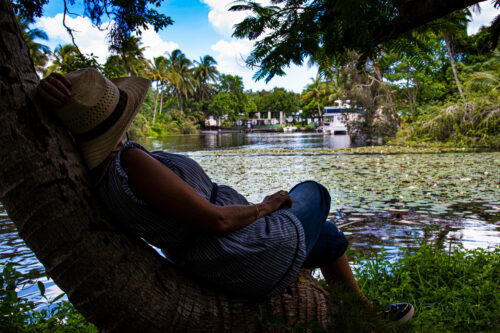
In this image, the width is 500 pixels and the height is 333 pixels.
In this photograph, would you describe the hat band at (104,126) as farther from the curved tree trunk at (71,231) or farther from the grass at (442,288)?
the grass at (442,288)

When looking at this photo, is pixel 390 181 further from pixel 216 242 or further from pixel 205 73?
pixel 205 73

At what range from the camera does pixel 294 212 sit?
5.16 feet

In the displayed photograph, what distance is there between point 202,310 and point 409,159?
10.0 meters

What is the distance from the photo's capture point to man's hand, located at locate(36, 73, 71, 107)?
1.23 meters

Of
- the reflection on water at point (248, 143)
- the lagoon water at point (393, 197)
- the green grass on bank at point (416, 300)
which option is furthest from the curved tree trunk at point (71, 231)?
the reflection on water at point (248, 143)

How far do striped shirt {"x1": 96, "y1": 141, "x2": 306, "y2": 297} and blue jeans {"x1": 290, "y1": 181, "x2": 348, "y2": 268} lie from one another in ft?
0.42

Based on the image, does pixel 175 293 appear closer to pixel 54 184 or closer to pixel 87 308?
pixel 87 308

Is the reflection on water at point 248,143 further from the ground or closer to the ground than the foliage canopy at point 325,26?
closer to the ground

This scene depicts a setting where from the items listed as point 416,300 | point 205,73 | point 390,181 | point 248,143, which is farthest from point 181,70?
point 416,300

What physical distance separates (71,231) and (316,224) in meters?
0.96

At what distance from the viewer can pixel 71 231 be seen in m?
1.23

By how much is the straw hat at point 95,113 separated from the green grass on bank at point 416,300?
0.91m

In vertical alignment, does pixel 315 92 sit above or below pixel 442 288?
above

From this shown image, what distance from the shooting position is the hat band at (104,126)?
4.46 ft
